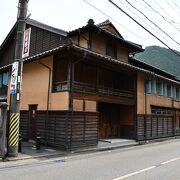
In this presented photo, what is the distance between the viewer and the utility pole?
538 inches

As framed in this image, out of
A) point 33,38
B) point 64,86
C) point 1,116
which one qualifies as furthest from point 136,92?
point 1,116

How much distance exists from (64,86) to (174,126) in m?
16.9

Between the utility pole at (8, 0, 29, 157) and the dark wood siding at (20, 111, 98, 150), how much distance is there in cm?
364

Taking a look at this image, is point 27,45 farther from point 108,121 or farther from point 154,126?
point 154,126

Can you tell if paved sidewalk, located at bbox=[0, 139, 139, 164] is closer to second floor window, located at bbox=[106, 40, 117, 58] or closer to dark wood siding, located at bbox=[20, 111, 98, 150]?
dark wood siding, located at bbox=[20, 111, 98, 150]

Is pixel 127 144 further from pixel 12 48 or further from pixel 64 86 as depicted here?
pixel 12 48

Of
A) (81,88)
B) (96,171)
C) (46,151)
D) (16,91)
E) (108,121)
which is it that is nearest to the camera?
(96,171)

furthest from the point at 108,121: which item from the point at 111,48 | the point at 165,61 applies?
the point at 165,61

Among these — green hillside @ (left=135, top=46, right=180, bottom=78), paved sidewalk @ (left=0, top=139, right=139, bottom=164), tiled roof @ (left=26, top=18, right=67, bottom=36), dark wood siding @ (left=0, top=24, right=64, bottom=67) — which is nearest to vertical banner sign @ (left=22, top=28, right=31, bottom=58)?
dark wood siding @ (left=0, top=24, right=64, bottom=67)

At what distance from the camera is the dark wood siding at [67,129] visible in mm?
16953

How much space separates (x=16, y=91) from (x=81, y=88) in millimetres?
5463

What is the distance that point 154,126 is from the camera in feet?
87.5

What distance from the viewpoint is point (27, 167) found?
456 inches

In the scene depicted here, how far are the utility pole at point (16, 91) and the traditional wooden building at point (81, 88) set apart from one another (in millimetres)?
2975
